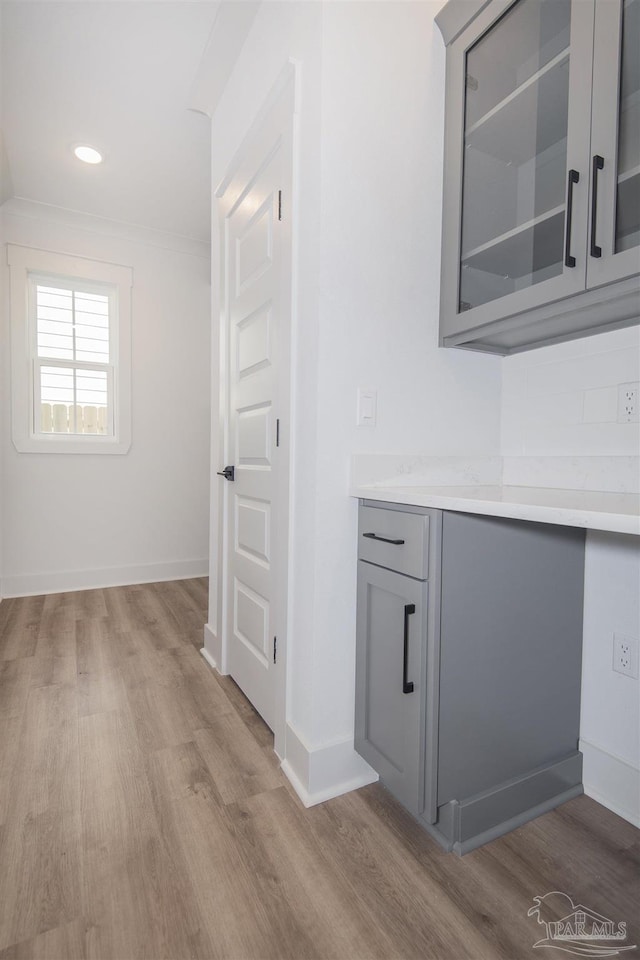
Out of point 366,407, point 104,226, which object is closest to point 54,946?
point 366,407

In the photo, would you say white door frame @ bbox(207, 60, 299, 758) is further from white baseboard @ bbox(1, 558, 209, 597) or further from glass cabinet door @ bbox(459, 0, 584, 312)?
white baseboard @ bbox(1, 558, 209, 597)

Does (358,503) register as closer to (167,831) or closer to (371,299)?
(371,299)

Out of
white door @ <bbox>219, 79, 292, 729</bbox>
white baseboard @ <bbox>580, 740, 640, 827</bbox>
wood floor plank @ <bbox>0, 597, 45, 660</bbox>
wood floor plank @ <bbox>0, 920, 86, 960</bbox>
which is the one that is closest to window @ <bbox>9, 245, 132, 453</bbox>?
wood floor plank @ <bbox>0, 597, 45, 660</bbox>

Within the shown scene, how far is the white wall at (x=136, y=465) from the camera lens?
3455 mm

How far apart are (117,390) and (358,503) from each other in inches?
117

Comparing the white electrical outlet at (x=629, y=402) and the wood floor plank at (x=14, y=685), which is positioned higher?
the white electrical outlet at (x=629, y=402)

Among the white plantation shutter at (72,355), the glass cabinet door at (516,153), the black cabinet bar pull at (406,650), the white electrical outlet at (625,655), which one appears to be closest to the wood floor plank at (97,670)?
the black cabinet bar pull at (406,650)

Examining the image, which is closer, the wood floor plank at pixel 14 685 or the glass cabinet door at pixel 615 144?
the glass cabinet door at pixel 615 144

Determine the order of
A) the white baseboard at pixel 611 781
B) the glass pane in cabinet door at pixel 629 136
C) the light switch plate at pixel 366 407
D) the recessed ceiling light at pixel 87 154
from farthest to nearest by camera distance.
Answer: the recessed ceiling light at pixel 87 154, the light switch plate at pixel 366 407, the white baseboard at pixel 611 781, the glass pane in cabinet door at pixel 629 136

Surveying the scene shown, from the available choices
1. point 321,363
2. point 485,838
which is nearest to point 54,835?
point 485,838

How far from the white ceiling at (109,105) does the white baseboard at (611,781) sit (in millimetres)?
3010

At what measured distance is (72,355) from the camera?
3.65m

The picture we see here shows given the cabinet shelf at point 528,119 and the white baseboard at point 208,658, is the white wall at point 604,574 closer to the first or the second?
the cabinet shelf at point 528,119

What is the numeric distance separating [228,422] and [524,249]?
4.55 feet
